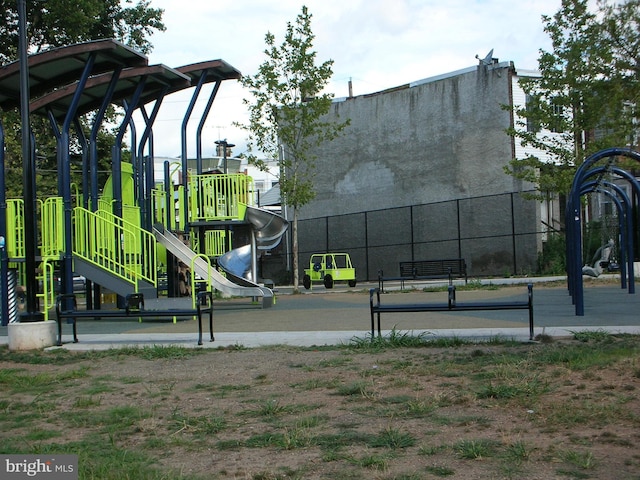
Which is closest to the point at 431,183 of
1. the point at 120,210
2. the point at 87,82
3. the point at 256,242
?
the point at 256,242

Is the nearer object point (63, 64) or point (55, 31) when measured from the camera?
point (63, 64)

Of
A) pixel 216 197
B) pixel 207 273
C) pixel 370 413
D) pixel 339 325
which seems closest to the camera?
pixel 370 413

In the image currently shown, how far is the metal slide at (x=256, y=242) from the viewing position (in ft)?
67.6

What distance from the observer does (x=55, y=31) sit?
27750mm

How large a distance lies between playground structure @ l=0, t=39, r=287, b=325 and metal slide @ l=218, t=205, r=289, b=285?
3cm

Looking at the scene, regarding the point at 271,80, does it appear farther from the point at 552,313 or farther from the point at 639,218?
the point at 552,313

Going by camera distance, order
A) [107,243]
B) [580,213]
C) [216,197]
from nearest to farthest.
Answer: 1. [580,213]
2. [107,243]
3. [216,197]

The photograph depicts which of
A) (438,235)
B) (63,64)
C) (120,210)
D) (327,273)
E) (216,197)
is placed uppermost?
(63,64)

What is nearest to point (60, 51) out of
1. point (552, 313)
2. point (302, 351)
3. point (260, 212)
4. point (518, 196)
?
point (260, 212)

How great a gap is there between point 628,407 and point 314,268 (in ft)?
95.1

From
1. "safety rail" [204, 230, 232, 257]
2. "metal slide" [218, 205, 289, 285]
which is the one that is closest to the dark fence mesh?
"metal slide" [218, 205, 289, 285]

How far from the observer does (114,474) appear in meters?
5.03

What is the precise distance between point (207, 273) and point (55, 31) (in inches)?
567

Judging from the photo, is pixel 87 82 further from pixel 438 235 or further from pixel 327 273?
pixel 438 235
